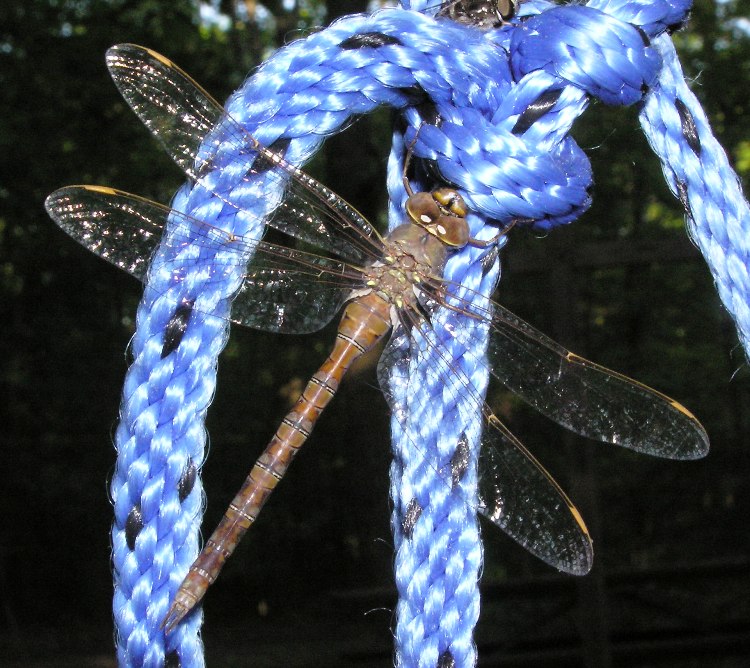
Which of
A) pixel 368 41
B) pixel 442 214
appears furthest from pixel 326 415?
pixel 368 41

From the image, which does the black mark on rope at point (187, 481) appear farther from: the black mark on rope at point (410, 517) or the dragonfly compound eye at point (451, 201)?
the dragonfly compound eye at point (451, 201)

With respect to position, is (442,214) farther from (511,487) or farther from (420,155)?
(511,487)

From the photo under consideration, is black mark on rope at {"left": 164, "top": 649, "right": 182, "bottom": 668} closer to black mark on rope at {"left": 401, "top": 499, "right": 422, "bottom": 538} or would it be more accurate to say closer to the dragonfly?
the dragonfly

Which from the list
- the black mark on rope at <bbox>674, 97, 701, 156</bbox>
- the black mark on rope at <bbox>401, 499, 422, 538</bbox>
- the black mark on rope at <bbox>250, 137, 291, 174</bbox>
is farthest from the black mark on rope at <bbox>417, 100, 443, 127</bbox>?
the black mark on rope at <bbox>401, 499, 422, 538</bbox>

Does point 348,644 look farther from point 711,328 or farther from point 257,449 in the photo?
point 711,328

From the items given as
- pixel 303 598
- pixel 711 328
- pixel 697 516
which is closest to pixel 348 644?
pixel 303 598
